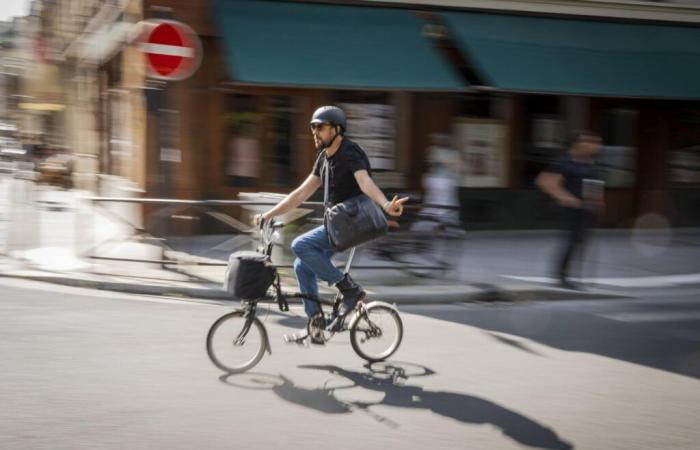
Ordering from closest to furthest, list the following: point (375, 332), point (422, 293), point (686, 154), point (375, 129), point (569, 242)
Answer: point (375, 332), point (422, 293), point (569, 242), point (375, 129), point (686, 154)

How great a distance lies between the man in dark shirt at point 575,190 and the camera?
10.1 meters

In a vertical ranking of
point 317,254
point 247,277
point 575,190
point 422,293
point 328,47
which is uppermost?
point 328,47

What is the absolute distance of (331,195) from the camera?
6.39m

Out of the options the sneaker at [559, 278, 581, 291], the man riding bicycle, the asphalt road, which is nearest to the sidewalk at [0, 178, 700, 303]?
the sneaker at [559, 278, 581, 291]

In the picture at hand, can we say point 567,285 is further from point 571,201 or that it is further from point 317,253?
point 317,253

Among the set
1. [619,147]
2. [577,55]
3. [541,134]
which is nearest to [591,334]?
[577,55]

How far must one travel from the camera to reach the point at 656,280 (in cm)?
1120

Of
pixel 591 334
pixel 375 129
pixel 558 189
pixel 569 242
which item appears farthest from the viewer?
pixel 375 129

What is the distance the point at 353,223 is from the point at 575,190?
15.1ft

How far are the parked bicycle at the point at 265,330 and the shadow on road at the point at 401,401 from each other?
0.15 meters

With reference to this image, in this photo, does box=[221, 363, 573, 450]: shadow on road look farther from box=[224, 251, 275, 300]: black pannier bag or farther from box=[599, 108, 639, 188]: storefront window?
box=[599, 108, 639, 188]: storefront window

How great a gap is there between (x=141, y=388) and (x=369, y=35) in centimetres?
999

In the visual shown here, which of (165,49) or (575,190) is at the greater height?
(165,49)

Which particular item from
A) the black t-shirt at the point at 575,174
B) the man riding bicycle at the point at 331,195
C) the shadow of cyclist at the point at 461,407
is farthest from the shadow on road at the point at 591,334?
the man riding bicycle at the point at 331,195
